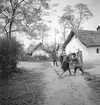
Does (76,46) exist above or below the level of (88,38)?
below

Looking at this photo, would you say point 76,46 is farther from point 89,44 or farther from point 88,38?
point 89,44

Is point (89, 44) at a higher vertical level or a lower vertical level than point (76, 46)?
higher

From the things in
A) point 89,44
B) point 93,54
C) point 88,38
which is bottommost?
point 93,54

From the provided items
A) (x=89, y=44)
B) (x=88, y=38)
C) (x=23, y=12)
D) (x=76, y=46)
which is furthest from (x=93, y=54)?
(x=23, y=12)

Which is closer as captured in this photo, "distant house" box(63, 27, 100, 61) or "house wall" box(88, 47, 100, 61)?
"distant house" box(63, 27, 100, 61)

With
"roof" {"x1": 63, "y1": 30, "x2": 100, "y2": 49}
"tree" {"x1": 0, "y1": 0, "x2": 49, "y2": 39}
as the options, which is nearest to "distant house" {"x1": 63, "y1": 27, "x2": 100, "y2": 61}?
"roof" {"x1": 63, "y1": 30, "x2": 100, "y2": 49}

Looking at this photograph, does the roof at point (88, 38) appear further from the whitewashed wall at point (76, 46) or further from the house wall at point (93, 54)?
the whitewashed wall at point (76, 46)

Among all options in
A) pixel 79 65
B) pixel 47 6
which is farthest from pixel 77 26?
pixel 79 65

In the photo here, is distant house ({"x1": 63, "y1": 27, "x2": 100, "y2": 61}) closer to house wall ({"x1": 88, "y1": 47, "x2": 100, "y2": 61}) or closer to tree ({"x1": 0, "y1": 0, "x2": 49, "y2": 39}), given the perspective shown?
house wall ({"x1": 88, "y1": 47, "x2": 100, "y2": 61})

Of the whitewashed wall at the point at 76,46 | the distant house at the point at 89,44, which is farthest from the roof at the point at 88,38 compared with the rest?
the whitewashed wall at the point at 76,46

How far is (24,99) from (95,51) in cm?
1871

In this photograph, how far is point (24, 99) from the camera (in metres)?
4.95

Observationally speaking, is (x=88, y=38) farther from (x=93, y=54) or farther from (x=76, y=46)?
(x=93, y=54)

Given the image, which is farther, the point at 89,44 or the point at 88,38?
the point at 88,38
